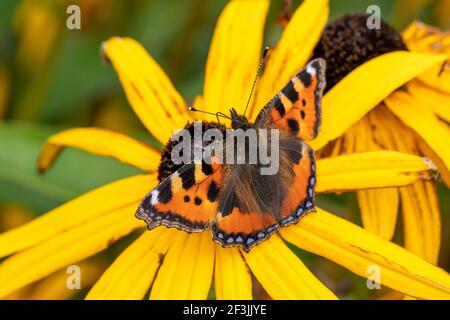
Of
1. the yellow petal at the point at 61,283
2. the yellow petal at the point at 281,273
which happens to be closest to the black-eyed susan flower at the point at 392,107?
the yellow petal at the point at 281,273

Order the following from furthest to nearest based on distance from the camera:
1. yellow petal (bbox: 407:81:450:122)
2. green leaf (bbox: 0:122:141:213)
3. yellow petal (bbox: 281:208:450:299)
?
green leaf (bbox: 0:122:141:213) < yellow petal (bbox: 407:81:450:122) < yellow petal (bbox: 281:208:450:299)

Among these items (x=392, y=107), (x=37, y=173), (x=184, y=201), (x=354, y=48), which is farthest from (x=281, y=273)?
(x=37, y=173)

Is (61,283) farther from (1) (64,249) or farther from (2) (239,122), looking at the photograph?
(2) (239,122)

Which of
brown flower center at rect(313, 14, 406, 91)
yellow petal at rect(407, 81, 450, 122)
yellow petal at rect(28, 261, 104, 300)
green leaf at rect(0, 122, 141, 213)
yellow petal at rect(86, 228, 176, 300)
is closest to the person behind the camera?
yellow petal at rect(86, 228, 176, 300)

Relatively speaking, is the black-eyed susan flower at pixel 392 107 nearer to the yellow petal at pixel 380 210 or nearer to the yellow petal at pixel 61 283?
the yellow petal at pixel 380 210

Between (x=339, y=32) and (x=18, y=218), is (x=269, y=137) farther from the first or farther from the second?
(x=18, y=218)

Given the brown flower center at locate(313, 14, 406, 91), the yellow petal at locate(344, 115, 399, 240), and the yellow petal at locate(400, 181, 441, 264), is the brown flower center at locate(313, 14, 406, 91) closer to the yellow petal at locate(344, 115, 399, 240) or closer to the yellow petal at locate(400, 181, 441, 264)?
A: the yellow petal at locate(344, 115, 399, 240)

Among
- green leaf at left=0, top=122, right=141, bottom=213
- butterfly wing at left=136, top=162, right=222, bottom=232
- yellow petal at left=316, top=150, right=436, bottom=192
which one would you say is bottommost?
butterfly wing at left=136, top=162, right=222, bottom=232

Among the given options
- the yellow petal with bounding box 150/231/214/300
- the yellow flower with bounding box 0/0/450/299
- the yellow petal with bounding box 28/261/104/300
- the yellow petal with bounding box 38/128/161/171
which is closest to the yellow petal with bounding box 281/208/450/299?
the yellow flower with bounding box 0/0/450/299
